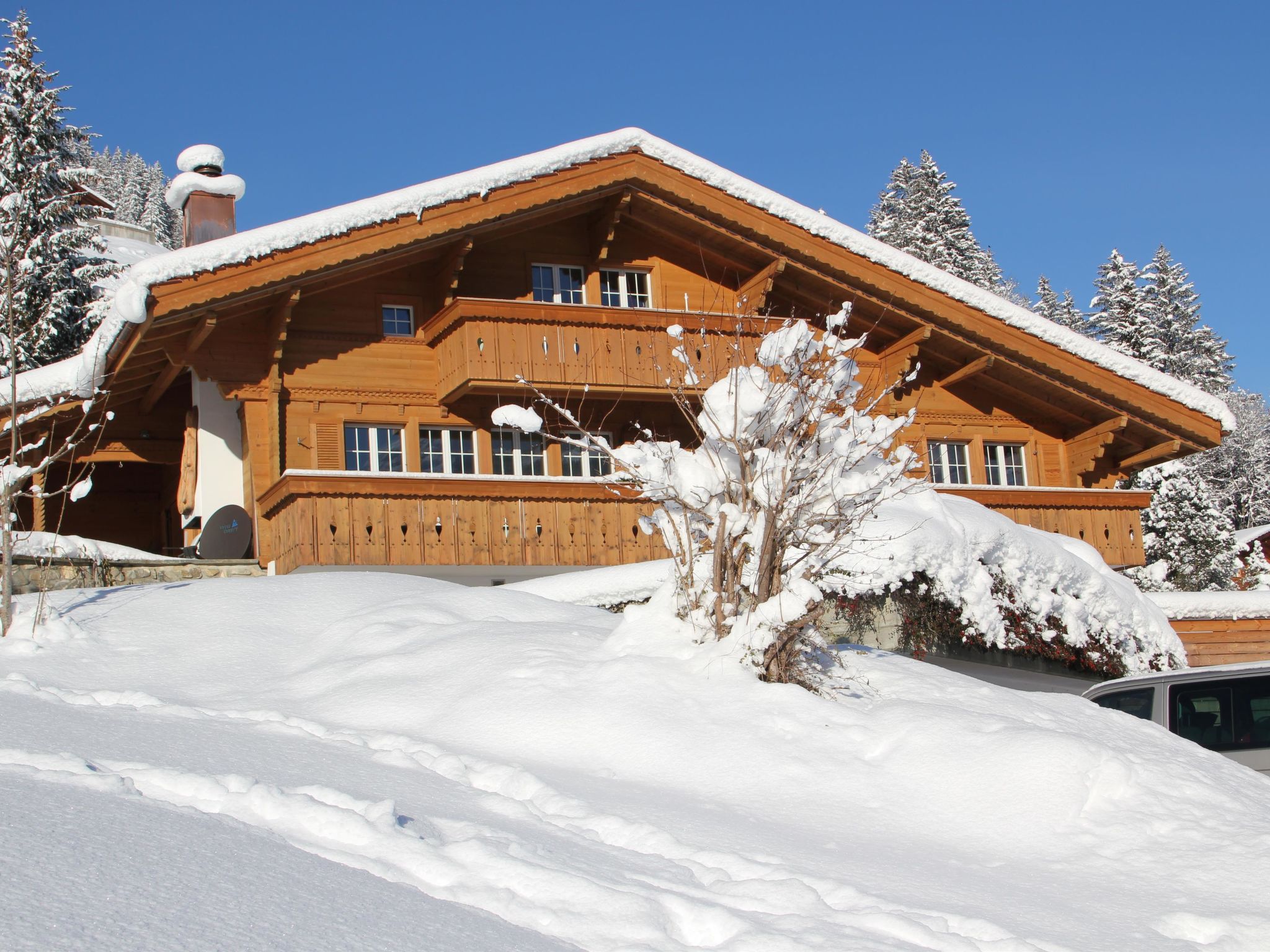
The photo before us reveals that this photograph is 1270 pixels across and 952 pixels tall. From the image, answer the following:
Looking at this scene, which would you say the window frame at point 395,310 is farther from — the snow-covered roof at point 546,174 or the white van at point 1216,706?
the white van at point 1216,706

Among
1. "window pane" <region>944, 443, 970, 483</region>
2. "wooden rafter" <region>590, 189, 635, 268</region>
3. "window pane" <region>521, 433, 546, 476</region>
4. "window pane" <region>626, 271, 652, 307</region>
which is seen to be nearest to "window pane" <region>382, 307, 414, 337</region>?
"window pane" <region>521, 433, 546, 476</region>

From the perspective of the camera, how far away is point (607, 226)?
19766 mm

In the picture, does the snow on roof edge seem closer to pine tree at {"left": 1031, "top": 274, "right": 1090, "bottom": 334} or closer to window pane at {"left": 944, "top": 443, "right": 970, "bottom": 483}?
window pane at {"left": 944, "top": 443, "right": 970, "bottom": 483}

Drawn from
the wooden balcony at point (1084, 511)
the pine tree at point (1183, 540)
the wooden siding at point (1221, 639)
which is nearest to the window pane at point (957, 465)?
the wooden balcony at point (1084, 511)

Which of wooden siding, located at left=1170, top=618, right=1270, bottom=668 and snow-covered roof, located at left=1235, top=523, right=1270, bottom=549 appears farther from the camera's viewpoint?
snow-covered roof, located at left=1235, top=523, right=1270, bottom=549

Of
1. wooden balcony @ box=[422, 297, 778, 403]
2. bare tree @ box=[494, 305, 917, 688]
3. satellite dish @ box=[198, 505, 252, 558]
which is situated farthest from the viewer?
wooden balcony @ box=[422, 297, 778, 403]

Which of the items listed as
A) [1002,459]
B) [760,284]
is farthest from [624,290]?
[1002,459]

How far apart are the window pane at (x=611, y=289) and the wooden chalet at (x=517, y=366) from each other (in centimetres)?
5

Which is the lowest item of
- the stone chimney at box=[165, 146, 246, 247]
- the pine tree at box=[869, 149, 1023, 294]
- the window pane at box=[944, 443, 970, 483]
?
the window pane at box=[944, 443, 970, 483]

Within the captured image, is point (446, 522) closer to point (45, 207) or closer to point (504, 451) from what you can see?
point (504, 451)

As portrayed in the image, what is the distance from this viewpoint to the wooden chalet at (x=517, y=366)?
1636 centimetres

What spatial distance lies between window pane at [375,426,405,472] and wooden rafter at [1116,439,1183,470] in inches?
489

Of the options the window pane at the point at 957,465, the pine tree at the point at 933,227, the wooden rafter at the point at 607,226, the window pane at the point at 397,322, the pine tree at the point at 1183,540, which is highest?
the pine tree at the point at 933,227

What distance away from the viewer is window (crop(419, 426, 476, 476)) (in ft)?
61.4
